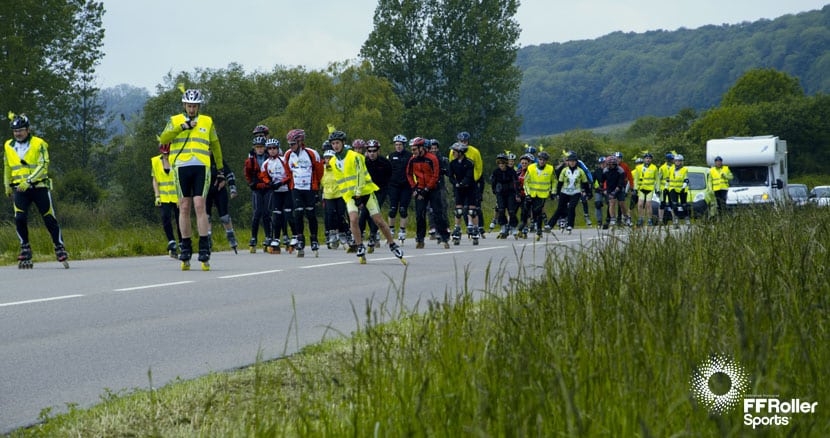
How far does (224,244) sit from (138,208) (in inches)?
1600

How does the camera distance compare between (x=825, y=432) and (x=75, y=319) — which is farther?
(x=75, y=319)

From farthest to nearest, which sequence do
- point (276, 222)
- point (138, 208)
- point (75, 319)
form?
point (138, 208)
point (276, 222)
point (75, 319)

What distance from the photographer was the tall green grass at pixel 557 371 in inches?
135

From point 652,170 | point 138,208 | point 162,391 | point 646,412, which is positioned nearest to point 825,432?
point 646,412

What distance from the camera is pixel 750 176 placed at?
35750 mm

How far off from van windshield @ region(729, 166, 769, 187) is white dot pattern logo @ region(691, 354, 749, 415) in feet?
107

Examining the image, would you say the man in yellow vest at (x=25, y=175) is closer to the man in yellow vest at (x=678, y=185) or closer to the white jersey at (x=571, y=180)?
the white jersey at (x=571, y=180)

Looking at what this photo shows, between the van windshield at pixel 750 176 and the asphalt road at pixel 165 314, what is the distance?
2132 cm

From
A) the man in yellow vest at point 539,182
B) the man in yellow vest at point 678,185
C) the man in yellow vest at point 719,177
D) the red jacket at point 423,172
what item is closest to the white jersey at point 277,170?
the red jacket at point 423,172

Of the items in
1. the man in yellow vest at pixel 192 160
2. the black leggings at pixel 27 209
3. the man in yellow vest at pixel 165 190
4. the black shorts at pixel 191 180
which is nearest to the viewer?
the man in yellow vest at pixel 192 160

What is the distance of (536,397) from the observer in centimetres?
353

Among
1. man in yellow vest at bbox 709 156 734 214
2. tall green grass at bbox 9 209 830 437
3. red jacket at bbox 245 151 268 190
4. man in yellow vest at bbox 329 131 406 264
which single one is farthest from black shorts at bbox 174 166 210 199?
man in yellow vest at bbox 709 156 734 214

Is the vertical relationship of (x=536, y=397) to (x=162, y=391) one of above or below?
above

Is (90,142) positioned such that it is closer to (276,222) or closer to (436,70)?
(436,70)
